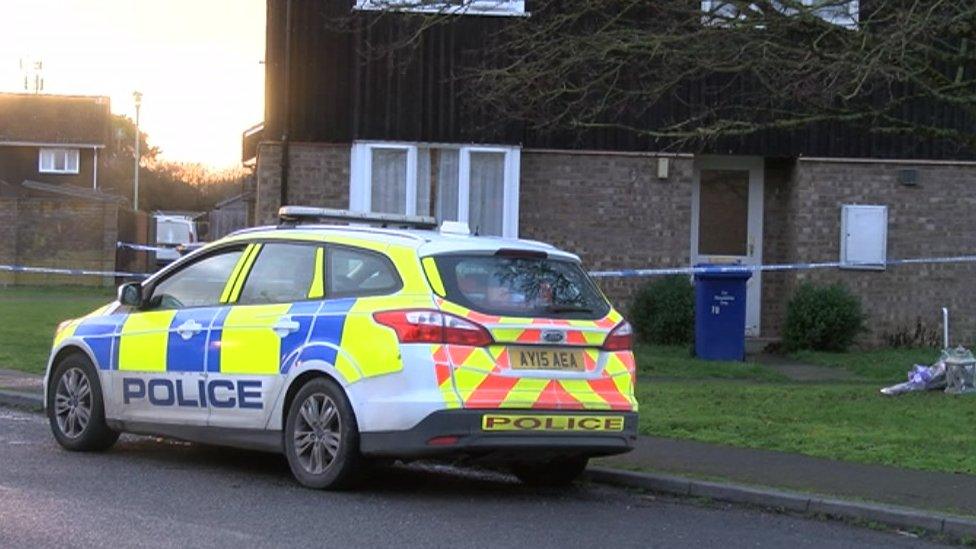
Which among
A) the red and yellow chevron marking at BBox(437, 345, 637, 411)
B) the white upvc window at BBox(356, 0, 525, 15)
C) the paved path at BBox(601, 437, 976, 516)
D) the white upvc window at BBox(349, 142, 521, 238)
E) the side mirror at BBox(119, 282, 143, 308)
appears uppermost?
the white upvc window at BBox(356, 0, 525, 15)

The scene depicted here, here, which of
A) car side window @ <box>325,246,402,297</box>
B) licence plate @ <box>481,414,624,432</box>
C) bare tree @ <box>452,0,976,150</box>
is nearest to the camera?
licence plate @ <box>481,414,624,432</box>

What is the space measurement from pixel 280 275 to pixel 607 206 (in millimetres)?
9669

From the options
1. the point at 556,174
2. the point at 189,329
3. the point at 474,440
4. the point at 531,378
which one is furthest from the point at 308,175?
the point at 474,440

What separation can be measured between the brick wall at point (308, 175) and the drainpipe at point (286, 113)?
0.05 m

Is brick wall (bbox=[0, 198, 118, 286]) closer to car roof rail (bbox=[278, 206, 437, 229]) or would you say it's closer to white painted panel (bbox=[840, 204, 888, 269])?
white painted panel (bbox=[840, 204, 888, 269])

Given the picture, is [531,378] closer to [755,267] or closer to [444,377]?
[444,377]

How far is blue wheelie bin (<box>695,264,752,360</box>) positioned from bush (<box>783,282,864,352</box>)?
1.52 m

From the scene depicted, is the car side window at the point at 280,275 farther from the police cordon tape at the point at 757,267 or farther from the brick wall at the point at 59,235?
the brick wall at the point at 59,235

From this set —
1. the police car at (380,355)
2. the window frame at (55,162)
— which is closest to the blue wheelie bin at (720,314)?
the police car at (380,355)

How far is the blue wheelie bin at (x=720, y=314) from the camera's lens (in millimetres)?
16156

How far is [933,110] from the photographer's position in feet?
58.9

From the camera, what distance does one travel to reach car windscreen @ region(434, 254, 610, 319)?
8.02 m

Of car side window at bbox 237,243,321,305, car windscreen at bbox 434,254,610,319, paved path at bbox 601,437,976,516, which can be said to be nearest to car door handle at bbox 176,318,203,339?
car side window at bbox 237,243,321,305

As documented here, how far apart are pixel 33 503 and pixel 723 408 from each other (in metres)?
6.21
